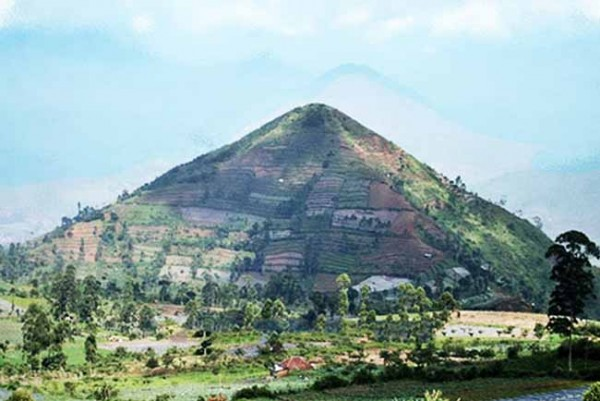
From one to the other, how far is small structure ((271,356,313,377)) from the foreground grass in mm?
14454

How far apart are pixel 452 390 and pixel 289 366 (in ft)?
76.9

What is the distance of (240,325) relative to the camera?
12788 cm

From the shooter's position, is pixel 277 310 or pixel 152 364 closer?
→ pixel 152 364

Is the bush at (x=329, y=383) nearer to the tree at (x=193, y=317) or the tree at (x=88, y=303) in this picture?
the tree at (x=88, y=303)

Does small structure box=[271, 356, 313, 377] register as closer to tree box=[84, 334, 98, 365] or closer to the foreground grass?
the foreground grass

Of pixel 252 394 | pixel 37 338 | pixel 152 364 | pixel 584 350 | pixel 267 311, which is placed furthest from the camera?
pixel 267 311

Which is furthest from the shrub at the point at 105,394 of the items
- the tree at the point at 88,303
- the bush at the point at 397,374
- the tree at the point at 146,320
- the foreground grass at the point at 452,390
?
the tree at the point at 88,303

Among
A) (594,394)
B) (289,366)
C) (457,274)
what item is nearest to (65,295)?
(289,366)

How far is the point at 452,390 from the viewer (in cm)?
5975

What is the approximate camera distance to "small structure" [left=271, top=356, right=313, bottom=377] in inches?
3093

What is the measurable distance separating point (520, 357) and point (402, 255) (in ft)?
324

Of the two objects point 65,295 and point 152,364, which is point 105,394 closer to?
point 152,364

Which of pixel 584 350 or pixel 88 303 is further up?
pixel 88 303

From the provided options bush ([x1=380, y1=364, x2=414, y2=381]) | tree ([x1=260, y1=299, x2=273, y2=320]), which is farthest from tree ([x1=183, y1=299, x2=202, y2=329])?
bush ([x1=380, y1=364, x2=414, y2=381])
